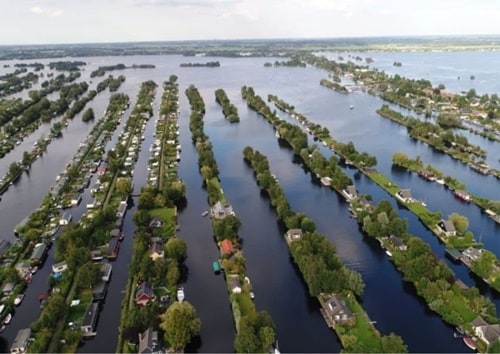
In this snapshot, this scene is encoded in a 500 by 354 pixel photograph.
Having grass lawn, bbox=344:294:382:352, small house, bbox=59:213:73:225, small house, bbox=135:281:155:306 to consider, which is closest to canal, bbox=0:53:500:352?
grass lawn, bbox=344:294:382:352

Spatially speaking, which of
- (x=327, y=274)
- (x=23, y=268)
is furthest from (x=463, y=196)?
(x=23, y=268)

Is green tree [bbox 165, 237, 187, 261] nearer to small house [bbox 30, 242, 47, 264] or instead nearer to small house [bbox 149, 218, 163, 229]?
small house [bbox 149, 218, 163, 229]

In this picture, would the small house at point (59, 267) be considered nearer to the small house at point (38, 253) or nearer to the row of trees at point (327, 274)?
the small house at point (38, 253)

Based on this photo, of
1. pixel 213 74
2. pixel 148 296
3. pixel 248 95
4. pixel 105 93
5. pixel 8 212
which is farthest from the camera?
pixel 213 74

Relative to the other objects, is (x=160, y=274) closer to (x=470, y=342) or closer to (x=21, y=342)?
(x=21, y=342)

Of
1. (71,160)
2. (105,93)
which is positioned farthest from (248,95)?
(71,160)

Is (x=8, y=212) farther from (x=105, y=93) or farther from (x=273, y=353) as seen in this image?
(x=105, y=93)

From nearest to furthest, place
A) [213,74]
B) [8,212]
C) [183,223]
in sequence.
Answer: [183,223] → [8,212] → [213,74]
